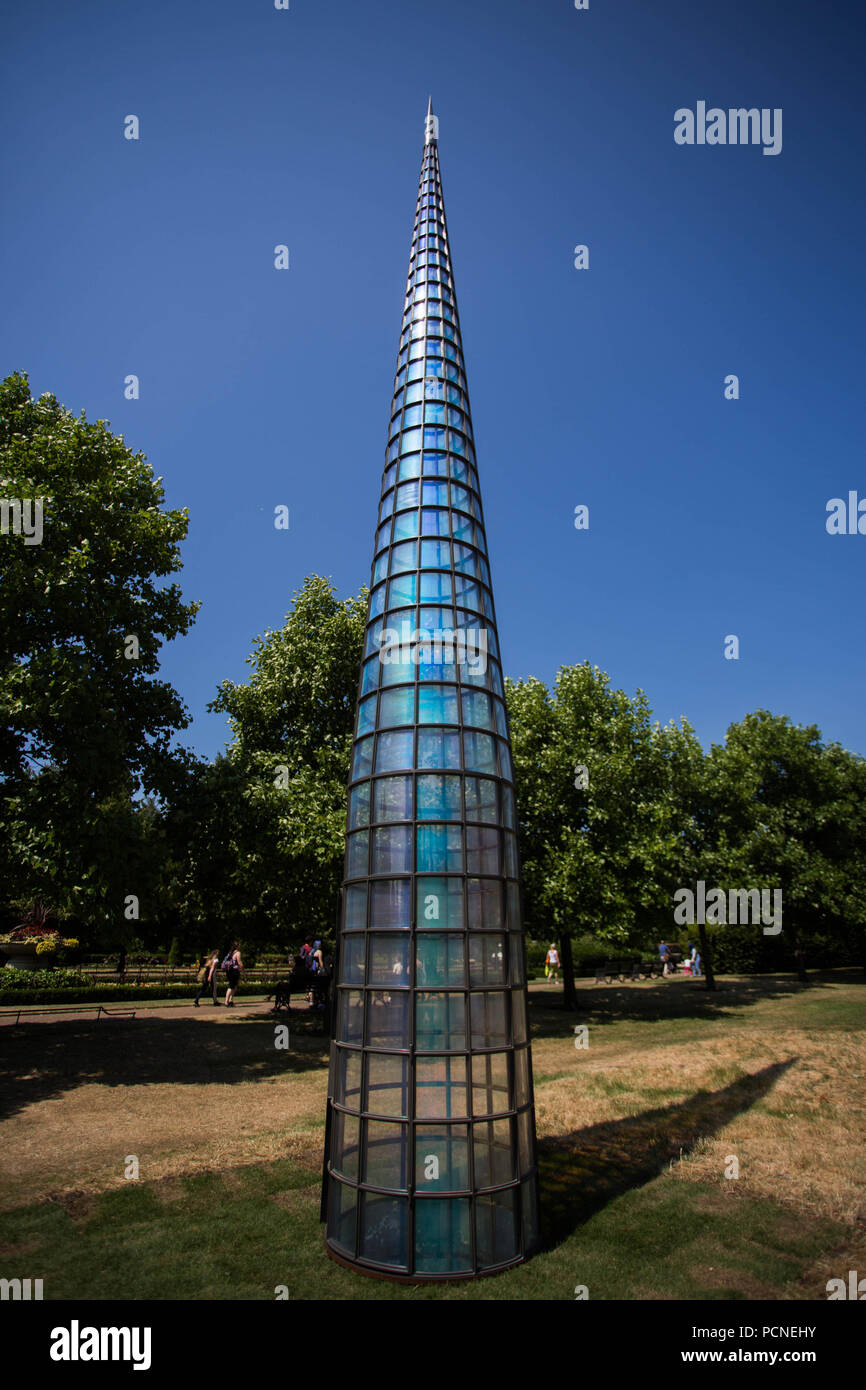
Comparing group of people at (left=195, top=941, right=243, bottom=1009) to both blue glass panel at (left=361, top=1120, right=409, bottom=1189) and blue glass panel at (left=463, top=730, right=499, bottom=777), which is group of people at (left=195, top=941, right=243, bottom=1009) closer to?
blue glass panel at (left=361, top=1120, right=409, bottom=1189)

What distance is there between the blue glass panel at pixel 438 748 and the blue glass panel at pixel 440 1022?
257cm

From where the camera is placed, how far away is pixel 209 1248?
698cm

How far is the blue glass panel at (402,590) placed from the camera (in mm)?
8938

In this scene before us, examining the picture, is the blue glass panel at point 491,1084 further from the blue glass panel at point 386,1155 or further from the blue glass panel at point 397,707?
the blue glass panel at point 397,707

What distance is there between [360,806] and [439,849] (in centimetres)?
128

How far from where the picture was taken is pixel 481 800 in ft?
26.6

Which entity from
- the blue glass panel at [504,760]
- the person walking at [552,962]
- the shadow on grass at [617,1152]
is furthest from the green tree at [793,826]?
the blue glass panel at [504,760]

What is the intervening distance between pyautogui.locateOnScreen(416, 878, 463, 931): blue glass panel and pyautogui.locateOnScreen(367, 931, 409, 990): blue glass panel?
335 mm

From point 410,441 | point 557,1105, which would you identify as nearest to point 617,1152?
point 557,1105

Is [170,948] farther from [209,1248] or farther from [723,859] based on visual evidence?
[209,1248]

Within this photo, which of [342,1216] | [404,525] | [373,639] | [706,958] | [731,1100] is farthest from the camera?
[706,958]

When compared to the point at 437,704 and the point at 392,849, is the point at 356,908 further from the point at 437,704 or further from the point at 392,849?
the point at 437,704
